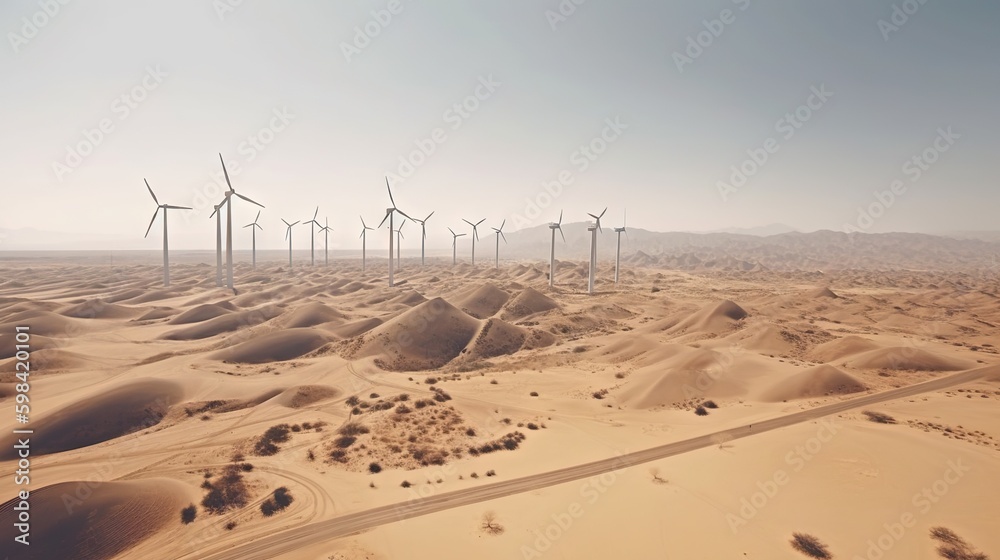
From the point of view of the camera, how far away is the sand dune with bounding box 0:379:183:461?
24906mm

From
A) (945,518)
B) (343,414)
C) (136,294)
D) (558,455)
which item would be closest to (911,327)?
(945,518)

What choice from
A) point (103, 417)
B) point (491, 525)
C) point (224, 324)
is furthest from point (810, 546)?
point (224, 324)

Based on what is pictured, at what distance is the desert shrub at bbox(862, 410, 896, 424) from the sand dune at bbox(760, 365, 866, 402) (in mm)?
4222

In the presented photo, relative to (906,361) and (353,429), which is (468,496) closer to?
(353,429)

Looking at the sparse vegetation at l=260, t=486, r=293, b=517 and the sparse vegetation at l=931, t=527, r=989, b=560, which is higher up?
the sparse vegetation at l=931, t=527, r=989, b=560

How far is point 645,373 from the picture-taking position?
1470 inches

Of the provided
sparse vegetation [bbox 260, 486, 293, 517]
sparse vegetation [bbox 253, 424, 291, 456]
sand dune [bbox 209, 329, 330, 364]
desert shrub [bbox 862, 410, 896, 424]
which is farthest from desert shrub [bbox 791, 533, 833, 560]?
sand dune [bbox 209, 329, 330, 364]

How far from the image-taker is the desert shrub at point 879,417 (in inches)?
1050

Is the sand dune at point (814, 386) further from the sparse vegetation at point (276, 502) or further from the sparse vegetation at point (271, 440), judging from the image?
the sparse vegetation at point (271, 440)

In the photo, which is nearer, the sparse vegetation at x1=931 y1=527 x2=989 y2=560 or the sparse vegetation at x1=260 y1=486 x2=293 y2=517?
the sparse vegetation at x1=931 y1=527 x2=989 y2=560

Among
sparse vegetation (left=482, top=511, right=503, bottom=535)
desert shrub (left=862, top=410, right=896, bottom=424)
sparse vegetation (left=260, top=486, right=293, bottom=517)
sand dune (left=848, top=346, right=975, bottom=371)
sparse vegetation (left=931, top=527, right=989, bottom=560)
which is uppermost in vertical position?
sand dune (left=848, top=346, right=975, bottom=371)

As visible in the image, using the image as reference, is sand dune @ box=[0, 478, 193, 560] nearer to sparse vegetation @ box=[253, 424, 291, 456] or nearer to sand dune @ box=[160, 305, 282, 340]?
sparse vegetation @ box=[253, 424, 291, 456]

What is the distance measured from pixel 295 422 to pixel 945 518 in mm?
32686

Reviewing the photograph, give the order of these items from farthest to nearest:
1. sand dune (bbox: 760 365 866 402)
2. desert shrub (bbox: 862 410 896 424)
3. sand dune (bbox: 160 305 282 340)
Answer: sand dune (bbox: 160 305 282 340) → sand dune (bbox: 760 365 866 402) → desert shrub (bbox: 862 410 896 424)
